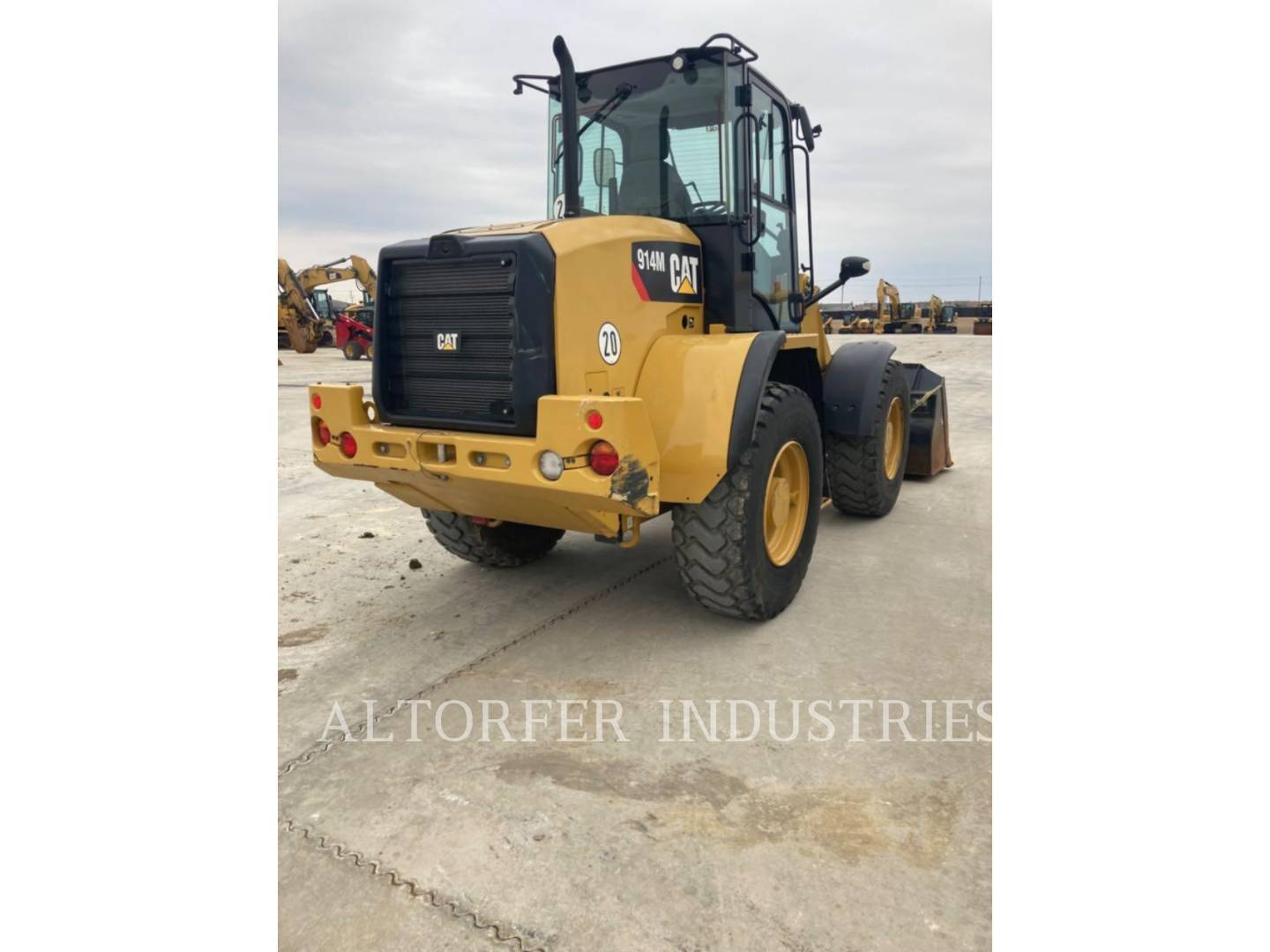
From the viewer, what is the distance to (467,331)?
3.68m

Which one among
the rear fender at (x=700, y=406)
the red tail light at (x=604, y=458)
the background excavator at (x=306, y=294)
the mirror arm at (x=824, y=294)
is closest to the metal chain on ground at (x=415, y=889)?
the red tail light at (x=604, y=458)

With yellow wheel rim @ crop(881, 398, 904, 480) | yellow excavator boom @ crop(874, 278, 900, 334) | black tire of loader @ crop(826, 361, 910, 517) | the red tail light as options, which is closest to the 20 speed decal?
the red tail light

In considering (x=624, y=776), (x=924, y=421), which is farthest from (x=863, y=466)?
(x=624, y=776)

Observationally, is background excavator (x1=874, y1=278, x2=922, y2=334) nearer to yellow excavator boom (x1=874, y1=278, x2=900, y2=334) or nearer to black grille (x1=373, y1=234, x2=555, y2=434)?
yellow excavator boom (x1=874, y1=278, x2=900, y2=334)

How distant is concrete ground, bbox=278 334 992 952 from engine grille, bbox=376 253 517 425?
1135mm

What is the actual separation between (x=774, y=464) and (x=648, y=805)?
6.30ft

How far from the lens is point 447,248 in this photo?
3.65 metres

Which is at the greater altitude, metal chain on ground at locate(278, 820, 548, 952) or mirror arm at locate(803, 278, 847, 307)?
mirror arm at locate(803, 278, 847, 307)

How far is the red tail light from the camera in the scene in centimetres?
325

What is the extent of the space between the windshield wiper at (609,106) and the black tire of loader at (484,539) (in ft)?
7.25

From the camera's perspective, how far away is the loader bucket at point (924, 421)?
7.58 meters

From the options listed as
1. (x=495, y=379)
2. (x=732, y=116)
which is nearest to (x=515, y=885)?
(x=495, y=379)

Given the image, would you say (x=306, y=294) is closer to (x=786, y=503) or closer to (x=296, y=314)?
(x=296, y=314)

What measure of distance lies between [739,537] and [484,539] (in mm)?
1716
